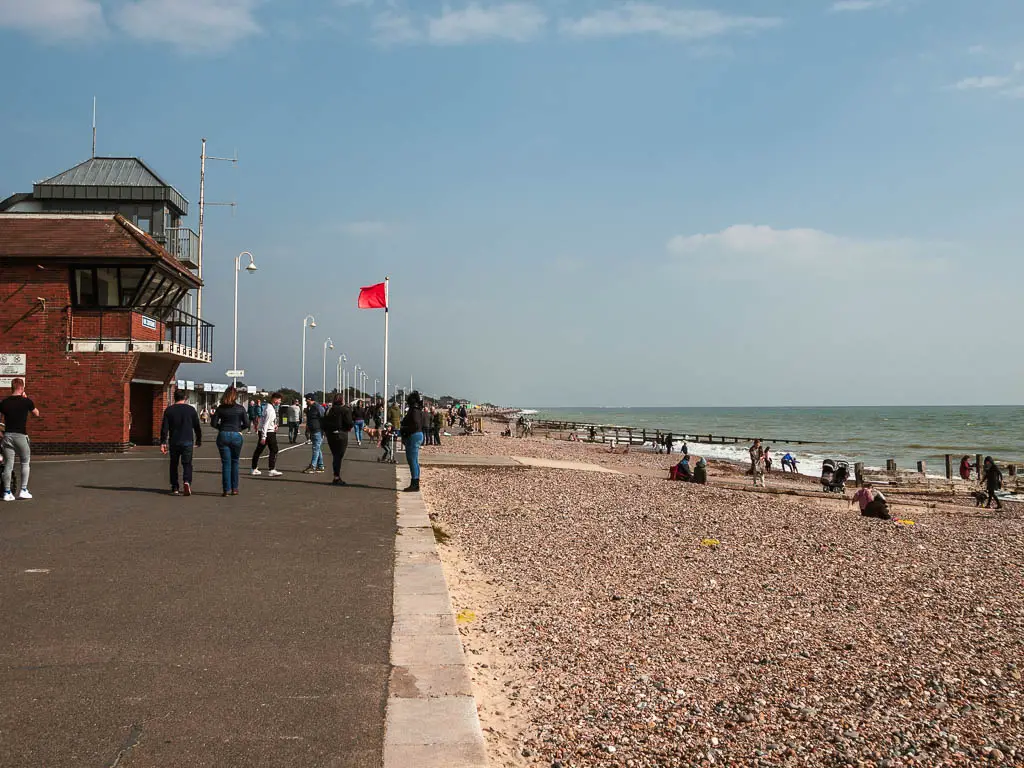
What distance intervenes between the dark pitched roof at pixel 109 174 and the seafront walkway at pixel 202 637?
1072 inches

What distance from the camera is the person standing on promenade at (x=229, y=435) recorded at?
1185 centimetres

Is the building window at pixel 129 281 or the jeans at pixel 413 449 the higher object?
the building window at pixel 129 281

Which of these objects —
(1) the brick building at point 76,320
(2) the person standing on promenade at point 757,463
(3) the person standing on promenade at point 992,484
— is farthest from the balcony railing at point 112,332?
(3) the person standing on promenade at point 992,484

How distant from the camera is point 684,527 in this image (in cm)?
1278

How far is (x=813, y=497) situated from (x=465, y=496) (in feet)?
36.3

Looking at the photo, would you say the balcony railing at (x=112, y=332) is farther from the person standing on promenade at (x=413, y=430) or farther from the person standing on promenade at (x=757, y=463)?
the person standing on promenade at (x=757, y=463)

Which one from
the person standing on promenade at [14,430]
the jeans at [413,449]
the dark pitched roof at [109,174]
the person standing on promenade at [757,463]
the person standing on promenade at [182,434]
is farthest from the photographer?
the dark pitched roof at [109,174]

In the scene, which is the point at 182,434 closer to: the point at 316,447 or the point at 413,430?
the point at 413,430

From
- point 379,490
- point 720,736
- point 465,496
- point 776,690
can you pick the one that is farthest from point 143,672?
point 465,496

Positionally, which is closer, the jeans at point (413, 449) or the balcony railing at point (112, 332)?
the jeans at point (413, 449)

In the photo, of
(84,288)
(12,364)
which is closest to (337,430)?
(84,288)

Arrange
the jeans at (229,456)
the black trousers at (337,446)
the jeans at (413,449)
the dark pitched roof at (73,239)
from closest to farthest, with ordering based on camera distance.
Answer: the jeans at (229,456)
the jeans at (413,449)
the black trousers at (337,446)
the dark pitched roof at (73,239)

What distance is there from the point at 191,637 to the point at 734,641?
418 cm

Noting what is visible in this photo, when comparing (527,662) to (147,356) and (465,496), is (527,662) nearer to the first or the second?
(465,496)
